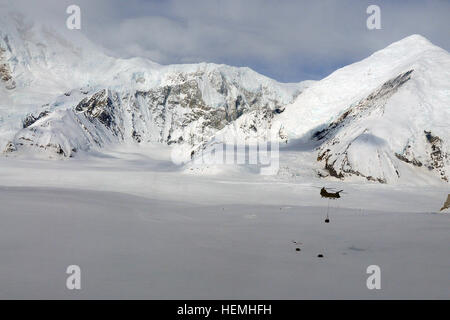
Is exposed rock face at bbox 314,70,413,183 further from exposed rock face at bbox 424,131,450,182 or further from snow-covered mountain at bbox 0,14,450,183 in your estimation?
exposed rock face at bbox 424,131,450,182

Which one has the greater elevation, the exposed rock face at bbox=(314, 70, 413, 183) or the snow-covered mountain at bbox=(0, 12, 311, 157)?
the snow-covered mountain at bbox=(0, 12, 311, 157)

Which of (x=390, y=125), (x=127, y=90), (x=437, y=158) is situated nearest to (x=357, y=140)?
(x=390, y=125)

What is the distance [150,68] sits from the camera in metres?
189

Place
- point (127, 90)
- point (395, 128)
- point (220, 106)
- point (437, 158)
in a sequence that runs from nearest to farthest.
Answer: point (437, 158)
point (395, 128)
point (127, 90)
point (220, 106)

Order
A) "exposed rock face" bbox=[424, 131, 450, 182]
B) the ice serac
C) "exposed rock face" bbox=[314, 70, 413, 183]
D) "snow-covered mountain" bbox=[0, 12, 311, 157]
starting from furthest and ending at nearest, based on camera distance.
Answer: "snow-covered mountain" bbox=[0, 12, 311, 157], "exposed rock face" bbox=[424, 131, 450, 182], the ice serac, "exposed rock face" bbox=[314, 70, 413, 183]

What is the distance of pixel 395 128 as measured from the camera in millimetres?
36000

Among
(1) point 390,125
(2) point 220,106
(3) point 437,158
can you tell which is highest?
(2) point 220,106

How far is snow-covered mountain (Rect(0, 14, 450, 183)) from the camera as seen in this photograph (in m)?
35.1

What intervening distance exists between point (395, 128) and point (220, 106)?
15805cm

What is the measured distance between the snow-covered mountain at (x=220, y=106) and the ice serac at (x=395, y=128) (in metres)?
0.11

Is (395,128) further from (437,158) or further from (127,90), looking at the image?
(127,90)

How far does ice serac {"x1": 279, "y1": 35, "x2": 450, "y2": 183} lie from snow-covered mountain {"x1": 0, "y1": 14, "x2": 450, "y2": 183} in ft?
0.37

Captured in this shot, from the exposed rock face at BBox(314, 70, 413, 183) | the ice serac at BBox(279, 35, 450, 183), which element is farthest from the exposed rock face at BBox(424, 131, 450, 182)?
the exposed rock face at BBox(314, 70, 413, 183)
